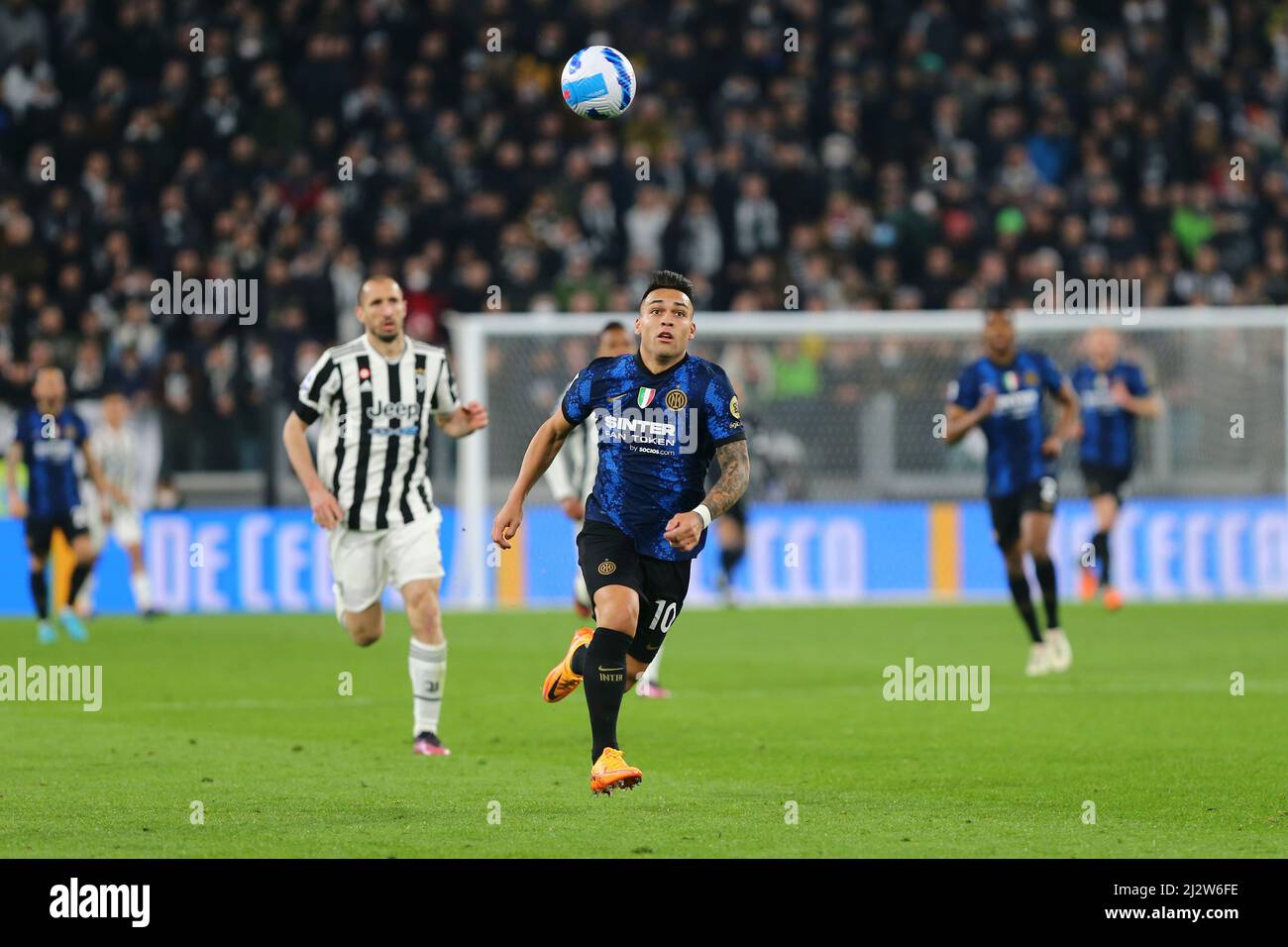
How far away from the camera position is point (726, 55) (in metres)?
25.9

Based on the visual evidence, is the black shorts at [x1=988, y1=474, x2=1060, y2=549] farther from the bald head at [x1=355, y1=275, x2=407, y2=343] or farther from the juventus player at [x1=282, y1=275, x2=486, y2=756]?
the bald head at [x1=355, y1=275, x2=407, y2=343]

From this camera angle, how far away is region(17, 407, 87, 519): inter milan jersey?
1741 centimetres

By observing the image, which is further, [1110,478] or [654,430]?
[1110,478]

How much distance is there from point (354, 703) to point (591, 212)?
11414 millimetres

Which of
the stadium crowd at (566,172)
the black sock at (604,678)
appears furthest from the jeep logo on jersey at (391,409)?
the stadium crowd at (566,172)

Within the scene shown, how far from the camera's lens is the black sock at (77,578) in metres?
18.3

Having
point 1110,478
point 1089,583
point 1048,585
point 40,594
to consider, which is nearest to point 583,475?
point 1048,585

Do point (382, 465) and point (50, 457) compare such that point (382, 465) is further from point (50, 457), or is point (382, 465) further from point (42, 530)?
point (42, 530)

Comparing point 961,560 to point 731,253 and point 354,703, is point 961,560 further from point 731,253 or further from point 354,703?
point 354,703

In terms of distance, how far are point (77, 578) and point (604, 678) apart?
11.3 m

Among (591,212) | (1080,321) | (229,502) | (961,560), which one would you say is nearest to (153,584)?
(229,502)

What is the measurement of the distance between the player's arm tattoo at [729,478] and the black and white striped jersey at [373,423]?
2.24 meters

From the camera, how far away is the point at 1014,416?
1388cm
